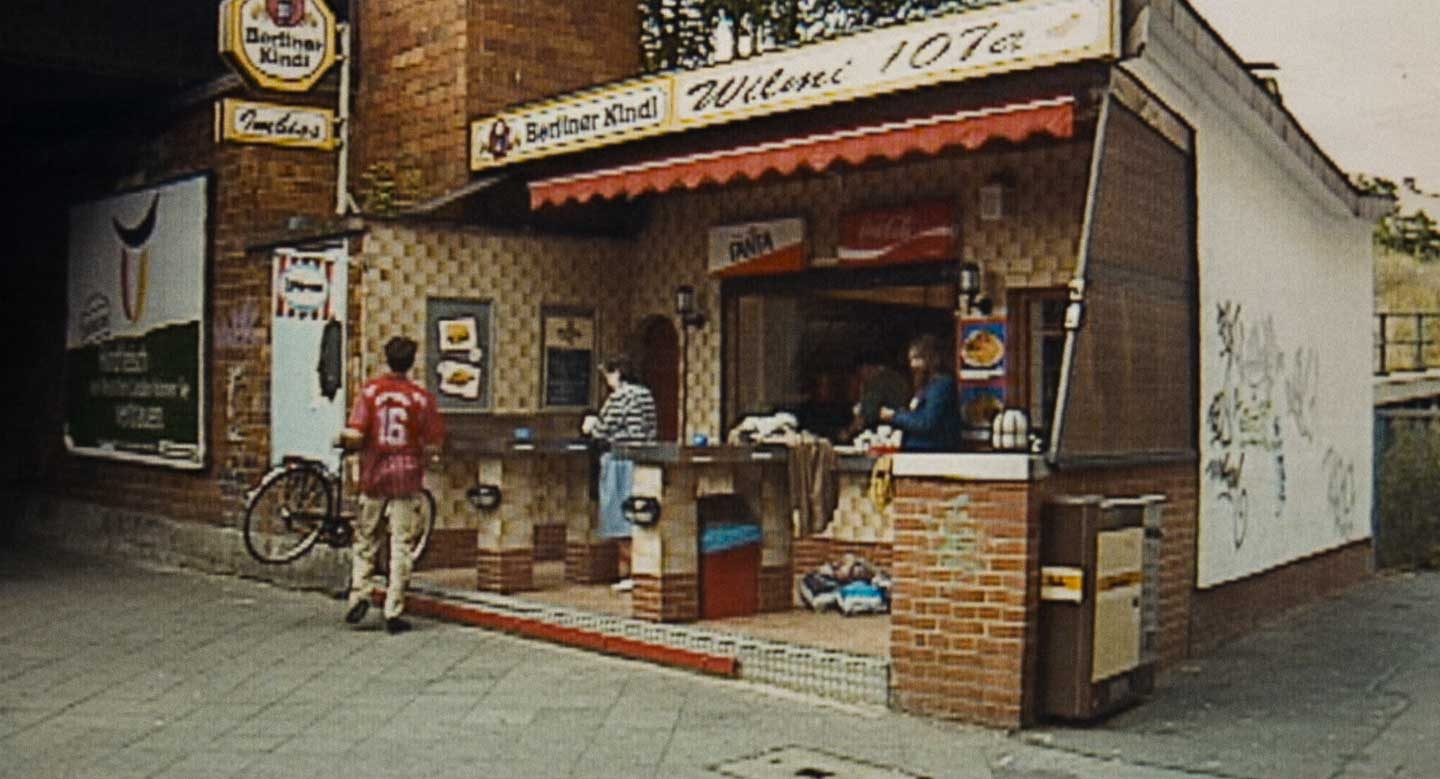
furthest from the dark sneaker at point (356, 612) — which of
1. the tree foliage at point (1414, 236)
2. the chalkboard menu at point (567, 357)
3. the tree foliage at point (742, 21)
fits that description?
the tree foliage at point (1414, 236)

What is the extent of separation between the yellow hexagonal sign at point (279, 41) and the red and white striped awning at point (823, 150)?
2.25m

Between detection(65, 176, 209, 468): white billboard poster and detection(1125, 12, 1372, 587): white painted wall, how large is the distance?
8.34 m

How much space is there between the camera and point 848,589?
1041 cm

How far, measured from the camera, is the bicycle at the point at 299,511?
12008mm

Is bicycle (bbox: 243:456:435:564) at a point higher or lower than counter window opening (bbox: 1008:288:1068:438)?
lower

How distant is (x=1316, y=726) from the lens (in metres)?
8.12

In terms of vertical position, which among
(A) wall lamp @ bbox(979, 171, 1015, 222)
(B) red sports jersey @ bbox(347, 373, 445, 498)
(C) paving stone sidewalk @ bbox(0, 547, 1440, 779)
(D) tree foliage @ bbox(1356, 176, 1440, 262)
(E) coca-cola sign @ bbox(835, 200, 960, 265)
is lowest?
(C) paving stone sidewalk @ bbox(0, 547, 1440, 779)

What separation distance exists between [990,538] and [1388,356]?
26.3 metres

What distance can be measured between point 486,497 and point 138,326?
581cm

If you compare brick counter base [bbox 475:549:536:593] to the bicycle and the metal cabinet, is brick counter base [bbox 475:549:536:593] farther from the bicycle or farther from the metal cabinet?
the metal cabinet

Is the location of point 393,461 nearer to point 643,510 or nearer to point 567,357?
point 643,510

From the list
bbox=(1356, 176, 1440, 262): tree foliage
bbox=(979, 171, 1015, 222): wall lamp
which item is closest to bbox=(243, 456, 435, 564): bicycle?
bbox=(979, 171, 1015, 222): wall lamp

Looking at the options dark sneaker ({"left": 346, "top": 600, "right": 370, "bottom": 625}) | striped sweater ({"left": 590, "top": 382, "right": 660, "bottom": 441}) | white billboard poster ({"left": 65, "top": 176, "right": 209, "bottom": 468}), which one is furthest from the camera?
white billboard poster ({"left": 65, "top": 176, "right": 209, "bottom": 468})

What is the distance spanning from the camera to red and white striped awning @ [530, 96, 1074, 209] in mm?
8805
